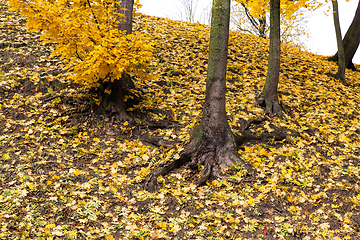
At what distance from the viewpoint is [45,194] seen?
13.8 ft

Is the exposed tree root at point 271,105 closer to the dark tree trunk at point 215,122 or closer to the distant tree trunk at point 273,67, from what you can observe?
the distant tree trunk at point 273,67

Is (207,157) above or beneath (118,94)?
beneath

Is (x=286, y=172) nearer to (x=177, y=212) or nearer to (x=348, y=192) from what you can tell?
(x=348, y=192)

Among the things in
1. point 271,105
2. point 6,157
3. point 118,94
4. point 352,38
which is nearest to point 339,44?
point 352,38

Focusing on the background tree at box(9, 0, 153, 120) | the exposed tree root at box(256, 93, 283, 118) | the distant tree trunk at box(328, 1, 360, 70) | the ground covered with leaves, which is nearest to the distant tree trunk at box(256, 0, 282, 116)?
the exposed tree root at box(256, 93, 283, 118)

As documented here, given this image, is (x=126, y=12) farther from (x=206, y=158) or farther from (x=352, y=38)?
(x=352, y=38)

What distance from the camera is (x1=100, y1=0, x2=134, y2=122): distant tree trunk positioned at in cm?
624

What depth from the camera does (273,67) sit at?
6777mm

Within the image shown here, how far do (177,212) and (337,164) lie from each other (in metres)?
3.57

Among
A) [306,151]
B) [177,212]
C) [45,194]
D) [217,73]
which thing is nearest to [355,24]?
[306,151]

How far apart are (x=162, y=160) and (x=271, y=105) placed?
337 cm

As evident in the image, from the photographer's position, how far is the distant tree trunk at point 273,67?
666 cm

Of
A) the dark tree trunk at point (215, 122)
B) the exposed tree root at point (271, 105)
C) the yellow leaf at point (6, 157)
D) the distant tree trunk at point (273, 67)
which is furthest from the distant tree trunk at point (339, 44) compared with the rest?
the yellow leaf at point (6, 157)

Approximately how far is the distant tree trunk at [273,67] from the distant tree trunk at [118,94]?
362 cm
